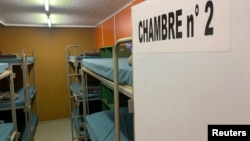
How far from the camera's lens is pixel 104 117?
8.39 feet

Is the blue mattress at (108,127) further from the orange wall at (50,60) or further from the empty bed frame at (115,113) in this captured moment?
the orange wall at (50,60)

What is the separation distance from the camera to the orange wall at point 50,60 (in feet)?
17.8

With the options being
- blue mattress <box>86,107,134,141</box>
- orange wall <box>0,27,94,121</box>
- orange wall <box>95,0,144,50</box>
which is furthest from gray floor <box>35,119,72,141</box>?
blue mattress <box>86,107,134,141</box>

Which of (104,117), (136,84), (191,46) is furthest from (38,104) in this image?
(191,46)

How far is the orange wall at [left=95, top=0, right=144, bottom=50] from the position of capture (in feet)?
11.3

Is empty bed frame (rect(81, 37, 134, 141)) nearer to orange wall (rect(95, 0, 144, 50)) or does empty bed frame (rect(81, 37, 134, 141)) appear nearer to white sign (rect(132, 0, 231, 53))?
white sign (rect(132, 0, 231, 53))

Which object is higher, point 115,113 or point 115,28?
point 115,28

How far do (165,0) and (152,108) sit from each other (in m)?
0.40

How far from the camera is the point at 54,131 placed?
5.00 metres

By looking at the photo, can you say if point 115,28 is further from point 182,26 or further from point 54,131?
point 182,26

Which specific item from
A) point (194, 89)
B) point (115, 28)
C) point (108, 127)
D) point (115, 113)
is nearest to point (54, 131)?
point (115, 28)

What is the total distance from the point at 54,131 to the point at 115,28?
2825 mm

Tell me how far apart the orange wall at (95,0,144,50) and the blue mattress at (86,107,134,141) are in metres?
1.44

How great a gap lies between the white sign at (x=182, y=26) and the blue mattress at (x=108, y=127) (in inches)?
46.2
